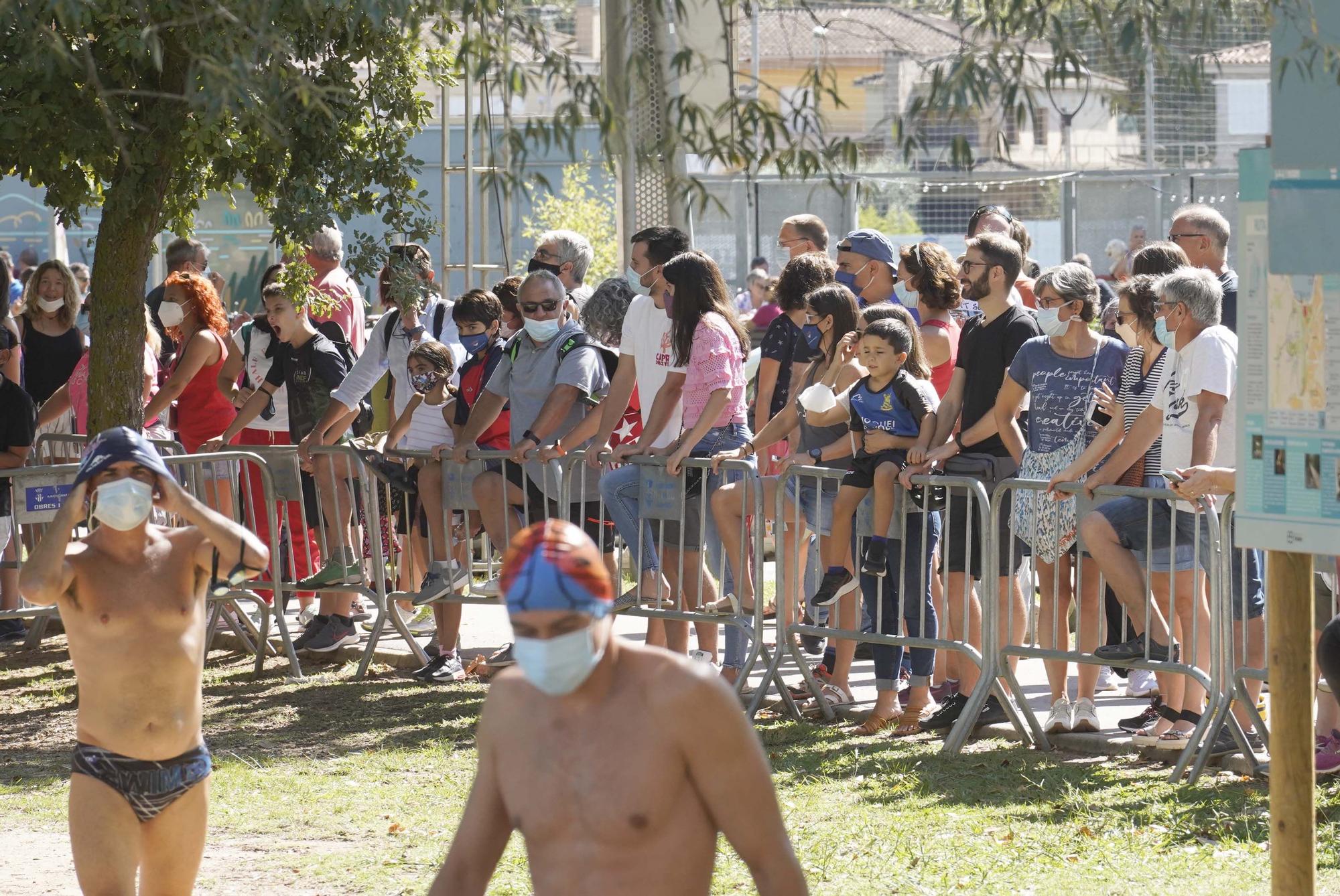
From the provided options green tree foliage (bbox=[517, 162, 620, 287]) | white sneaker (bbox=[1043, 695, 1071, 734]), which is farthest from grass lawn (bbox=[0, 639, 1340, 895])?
green tree foliage (bbox=[517, 162, 620, 287])

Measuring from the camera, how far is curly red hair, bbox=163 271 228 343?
35.1ft

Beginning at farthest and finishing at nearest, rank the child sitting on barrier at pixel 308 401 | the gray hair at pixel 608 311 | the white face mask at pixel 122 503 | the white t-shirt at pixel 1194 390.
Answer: the child sitting on barrier at pixel 308 401 → the gray hair at pixel 608 311 → the white t-shirt at pixel 1194 390 → the white face mask at pixel 122 503

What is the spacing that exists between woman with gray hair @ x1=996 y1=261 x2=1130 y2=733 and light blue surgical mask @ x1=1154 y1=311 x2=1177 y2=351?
18cm

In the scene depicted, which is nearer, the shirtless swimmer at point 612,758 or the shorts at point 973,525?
the shirtless swimmer at point 612,758

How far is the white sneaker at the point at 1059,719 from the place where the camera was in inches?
305

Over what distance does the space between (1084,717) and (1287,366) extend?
369cm

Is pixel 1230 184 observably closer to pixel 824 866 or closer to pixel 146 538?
pixel 824 866

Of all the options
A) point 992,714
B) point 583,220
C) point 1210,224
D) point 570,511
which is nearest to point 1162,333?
point 1210,224

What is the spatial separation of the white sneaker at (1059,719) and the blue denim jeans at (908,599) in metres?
0.60

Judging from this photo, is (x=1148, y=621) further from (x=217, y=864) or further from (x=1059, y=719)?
(x=217, y=864)

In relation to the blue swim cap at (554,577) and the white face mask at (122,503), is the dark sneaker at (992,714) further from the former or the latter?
the blue swim cap at (554,577)

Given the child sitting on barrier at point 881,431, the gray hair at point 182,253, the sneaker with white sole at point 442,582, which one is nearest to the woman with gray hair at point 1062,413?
the child sitting on barrier at point 881,431

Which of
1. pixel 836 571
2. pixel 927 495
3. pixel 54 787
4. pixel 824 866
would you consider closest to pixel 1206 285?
pixel 927 495

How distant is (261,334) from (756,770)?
777 cm
